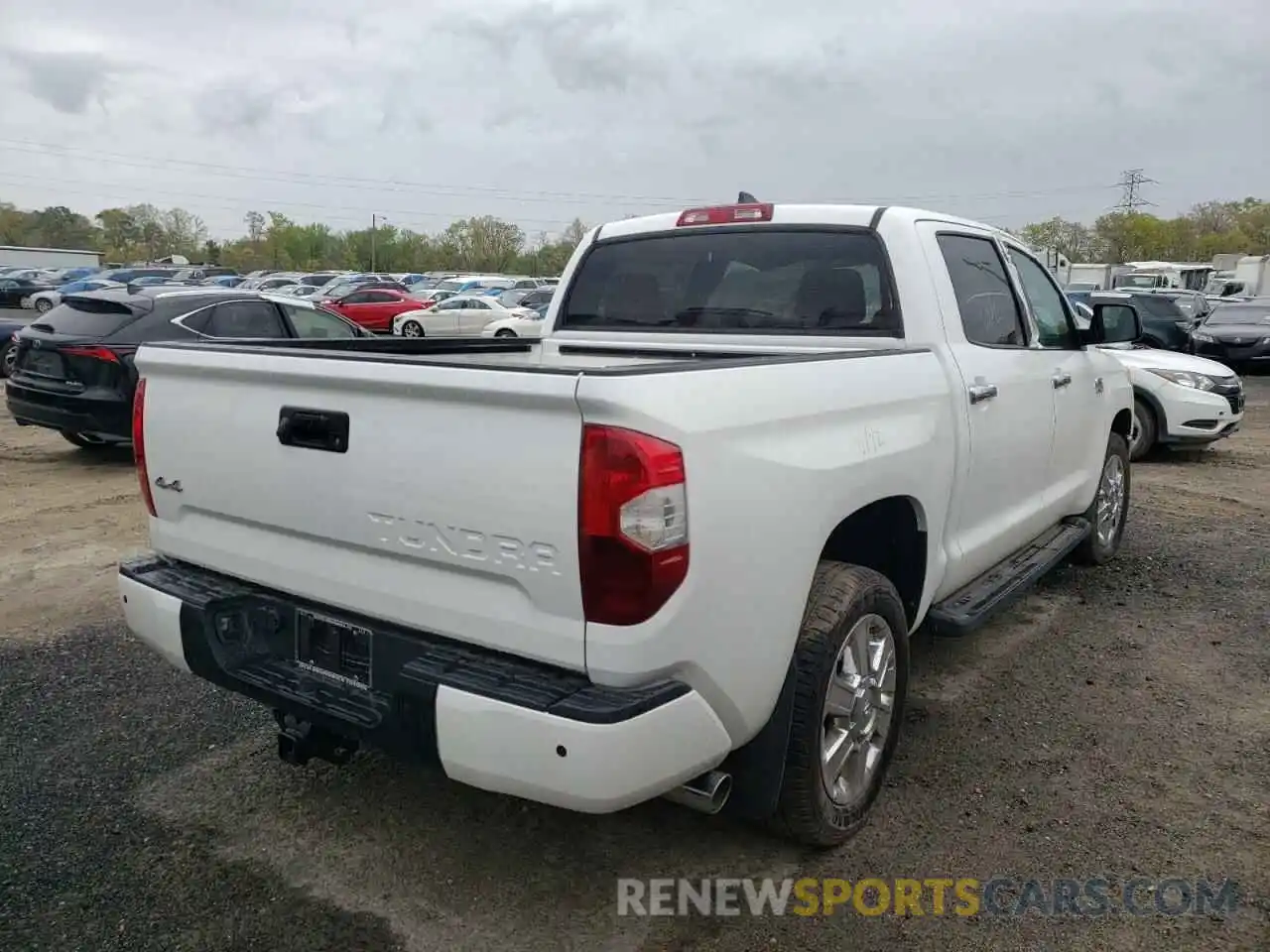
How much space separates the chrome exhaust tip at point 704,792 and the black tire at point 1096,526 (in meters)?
3.73

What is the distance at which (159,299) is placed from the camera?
888 centimetres

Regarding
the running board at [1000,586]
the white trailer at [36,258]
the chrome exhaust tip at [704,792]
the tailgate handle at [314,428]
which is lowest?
the chrome exhaust tip at [704,792]

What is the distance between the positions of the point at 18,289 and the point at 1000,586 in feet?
140

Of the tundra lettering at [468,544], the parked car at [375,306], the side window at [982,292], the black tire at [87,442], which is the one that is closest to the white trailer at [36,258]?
Result: the parked car at [375,306]

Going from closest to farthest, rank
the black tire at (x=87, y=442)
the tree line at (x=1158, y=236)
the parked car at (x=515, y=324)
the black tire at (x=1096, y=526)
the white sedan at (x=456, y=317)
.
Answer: the black tire at (x=1096, y=526), the black tire at (x=87, y=442), the parked car at (x=515, y=324), the white sedan at (x=456, y=317), the tree line at (x=1158, y=236)

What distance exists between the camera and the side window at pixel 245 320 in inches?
356

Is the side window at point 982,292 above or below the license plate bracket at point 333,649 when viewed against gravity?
above

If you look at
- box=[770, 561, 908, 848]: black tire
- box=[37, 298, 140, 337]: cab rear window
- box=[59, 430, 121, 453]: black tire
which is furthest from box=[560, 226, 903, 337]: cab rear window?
box=[59, 430, 121, 453]: black tire

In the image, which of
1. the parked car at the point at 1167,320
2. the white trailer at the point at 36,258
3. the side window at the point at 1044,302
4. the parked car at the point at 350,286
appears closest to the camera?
the side window at the point at 1044,302

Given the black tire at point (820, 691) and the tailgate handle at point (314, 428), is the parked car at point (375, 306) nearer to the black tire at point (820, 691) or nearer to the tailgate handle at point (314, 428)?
the tailgate handle at point (314, 428)

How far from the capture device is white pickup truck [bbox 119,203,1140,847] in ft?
7.32

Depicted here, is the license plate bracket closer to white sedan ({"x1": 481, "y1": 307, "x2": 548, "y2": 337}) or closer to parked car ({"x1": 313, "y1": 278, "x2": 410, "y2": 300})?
white sedan ({"x1": 481, "y1": 307, "x2": 548, "y2": 337})

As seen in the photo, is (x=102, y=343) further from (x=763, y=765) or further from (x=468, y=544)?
(x=763, y=765)

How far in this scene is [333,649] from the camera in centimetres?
271
